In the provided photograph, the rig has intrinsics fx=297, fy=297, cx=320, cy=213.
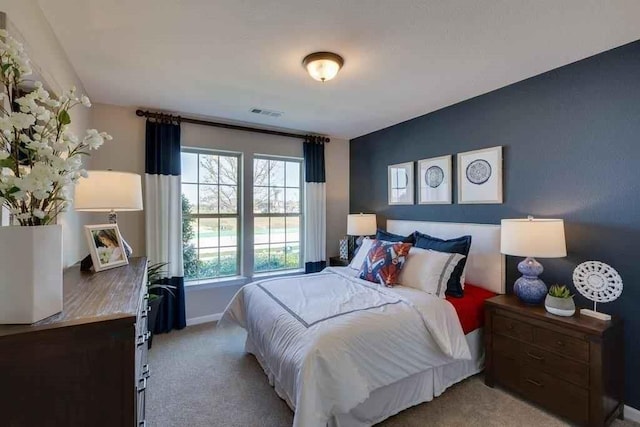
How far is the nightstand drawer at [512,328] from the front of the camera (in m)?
2.12

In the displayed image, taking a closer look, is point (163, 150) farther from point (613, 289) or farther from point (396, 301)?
point (613, 289)

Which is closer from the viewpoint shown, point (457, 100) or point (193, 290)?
point (457, 100)

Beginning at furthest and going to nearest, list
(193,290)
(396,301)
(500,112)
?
(193,290), (500,112), (396,301)

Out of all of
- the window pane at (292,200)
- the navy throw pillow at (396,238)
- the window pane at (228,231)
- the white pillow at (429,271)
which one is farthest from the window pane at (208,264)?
the white pillow at (429,271)

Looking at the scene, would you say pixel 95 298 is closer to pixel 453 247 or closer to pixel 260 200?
pixel 453 247

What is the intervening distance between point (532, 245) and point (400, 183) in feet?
6.09

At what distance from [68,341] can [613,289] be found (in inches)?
110

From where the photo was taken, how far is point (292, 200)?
4281 mm

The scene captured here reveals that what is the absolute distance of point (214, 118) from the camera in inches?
141

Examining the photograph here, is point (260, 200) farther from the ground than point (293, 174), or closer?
closer

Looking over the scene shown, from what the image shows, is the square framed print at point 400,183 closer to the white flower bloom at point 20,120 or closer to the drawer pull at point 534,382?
the drawer pull at point 534,382

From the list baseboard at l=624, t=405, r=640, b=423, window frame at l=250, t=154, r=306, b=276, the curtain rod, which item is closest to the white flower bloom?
the curtain rod

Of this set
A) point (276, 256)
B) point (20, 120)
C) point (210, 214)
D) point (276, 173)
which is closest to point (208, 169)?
point (210, 214)

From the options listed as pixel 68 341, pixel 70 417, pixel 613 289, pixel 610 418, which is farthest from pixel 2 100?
pixel 610 418
